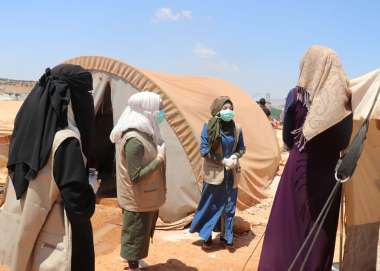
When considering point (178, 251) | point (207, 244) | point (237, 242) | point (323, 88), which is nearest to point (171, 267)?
point (178, 251)

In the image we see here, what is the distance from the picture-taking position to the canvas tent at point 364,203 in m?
3.42

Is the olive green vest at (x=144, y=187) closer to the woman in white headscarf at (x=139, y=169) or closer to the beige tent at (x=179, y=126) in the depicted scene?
the woman in white headscarf at (x=139, y=169)

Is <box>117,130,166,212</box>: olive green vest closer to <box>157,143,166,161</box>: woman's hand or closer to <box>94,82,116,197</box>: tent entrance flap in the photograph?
<box>157,143,166,161</box>: woman's hand

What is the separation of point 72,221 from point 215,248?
10.4ft

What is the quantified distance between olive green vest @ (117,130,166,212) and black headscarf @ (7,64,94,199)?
1.51 metres

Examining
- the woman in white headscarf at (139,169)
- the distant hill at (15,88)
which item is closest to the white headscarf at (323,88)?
the woman in white headscarf at (139,169)

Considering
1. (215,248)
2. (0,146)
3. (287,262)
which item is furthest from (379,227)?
(0,146)

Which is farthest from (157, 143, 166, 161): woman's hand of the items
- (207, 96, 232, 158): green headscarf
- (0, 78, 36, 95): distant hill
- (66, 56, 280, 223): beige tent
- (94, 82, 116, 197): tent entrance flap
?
(0, 78, 36, 95): distant hill

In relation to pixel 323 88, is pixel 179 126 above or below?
below

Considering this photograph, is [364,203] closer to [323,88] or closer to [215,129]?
[323,88]

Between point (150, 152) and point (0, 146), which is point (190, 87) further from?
point (150, 152)

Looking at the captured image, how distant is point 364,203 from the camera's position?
3527mm

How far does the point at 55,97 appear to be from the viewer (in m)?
2.17

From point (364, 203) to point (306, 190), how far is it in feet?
3.12
